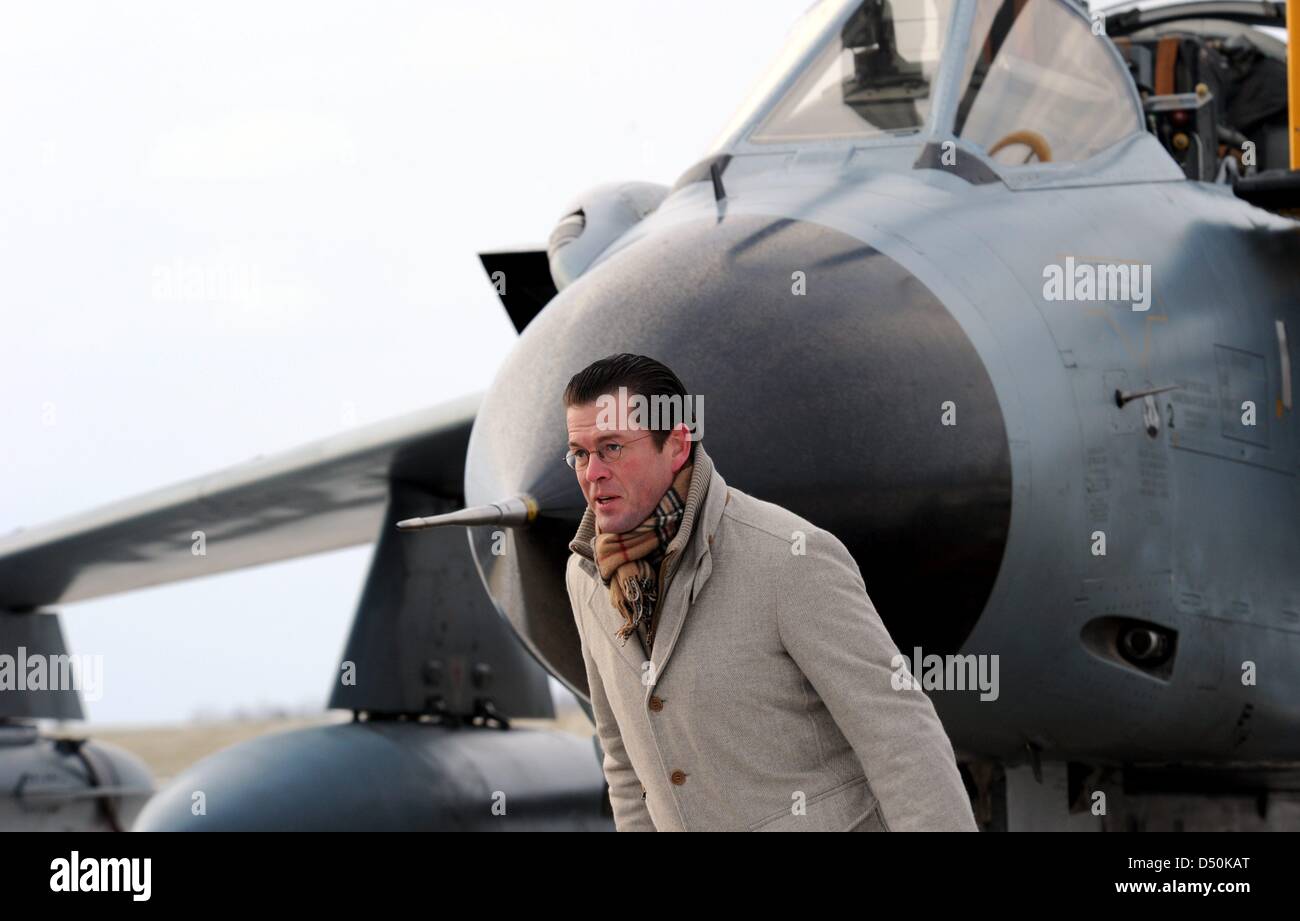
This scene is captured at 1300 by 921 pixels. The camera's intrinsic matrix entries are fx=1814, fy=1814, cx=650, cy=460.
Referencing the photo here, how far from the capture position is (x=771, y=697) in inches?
103

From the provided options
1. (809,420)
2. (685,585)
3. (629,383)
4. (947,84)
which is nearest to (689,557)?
(685,585)

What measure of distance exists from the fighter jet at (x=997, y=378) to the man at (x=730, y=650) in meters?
1.17

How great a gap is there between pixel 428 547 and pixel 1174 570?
4.98 metres

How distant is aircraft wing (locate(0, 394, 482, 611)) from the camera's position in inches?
349

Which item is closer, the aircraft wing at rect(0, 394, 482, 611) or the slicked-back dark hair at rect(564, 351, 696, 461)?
the slicked-back dark hair at rect(564, 351, 696, 461)

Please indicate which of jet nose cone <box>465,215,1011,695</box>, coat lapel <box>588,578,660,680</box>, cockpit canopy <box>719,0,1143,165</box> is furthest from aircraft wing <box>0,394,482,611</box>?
coat lapel <box>588,578,660,680</box>

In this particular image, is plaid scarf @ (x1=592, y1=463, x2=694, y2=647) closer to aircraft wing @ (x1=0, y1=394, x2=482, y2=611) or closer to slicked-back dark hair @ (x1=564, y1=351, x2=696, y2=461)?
slicked-back dark hair @ (x1=564, y1=351, x2=696, y2=461)

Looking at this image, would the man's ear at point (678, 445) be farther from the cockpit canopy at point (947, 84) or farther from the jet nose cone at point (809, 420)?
the cockpit canopy at point (947, 84)

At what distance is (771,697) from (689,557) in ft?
0.79

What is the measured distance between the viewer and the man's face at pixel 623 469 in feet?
8.75

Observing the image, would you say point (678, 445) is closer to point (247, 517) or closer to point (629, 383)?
point (629, 383)

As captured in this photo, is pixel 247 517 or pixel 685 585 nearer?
pixel 685 585

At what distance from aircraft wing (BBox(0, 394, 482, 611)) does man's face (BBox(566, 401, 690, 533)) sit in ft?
18.9

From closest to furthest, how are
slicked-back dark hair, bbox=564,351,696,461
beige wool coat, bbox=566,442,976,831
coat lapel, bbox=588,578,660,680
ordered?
beige wool coat, bbox=566,442,976,831 → slicked-back dark hair, bbox=564,351,696,461 → coat lapel, bbox=588,578,660,680
